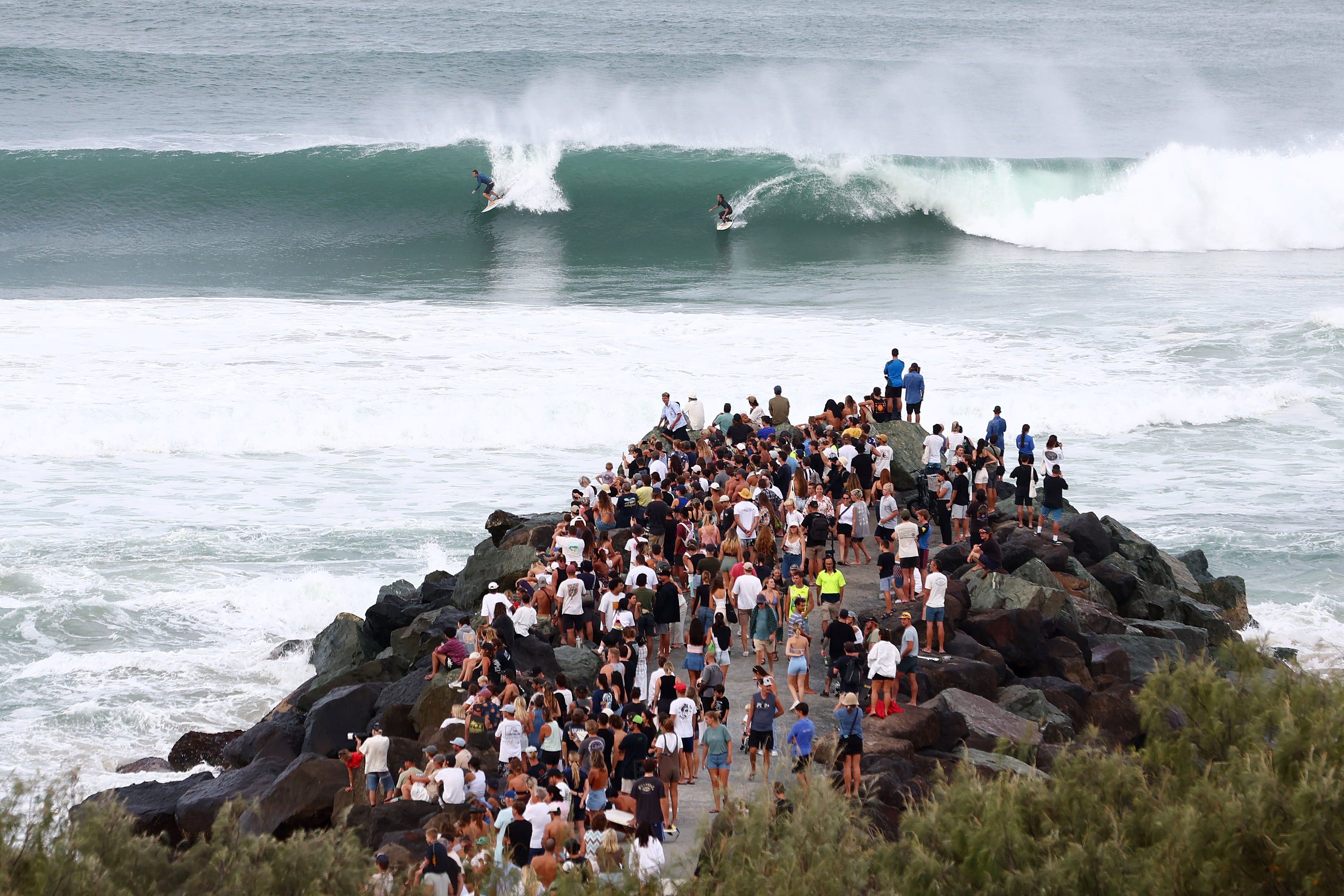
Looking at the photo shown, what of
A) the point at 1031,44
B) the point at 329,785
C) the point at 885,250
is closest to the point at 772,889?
the point at 329,785

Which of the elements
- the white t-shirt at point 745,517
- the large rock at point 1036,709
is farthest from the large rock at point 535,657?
the large rock at point 1036,709

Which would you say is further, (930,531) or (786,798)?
(930,531)

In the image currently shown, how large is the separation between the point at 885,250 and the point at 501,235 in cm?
1202

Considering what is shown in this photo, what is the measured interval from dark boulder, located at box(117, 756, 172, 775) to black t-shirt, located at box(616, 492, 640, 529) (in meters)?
5.84

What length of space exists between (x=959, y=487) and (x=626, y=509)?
4126mm

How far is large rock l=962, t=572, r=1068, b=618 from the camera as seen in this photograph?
46.3ft

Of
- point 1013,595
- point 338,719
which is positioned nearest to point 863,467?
point 1013,595

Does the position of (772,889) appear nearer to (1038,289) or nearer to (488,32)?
(1038,289)

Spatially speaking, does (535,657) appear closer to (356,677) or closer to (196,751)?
(356,677)

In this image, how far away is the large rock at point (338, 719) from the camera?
12.8 meters

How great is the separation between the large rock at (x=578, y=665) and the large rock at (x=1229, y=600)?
331 inches

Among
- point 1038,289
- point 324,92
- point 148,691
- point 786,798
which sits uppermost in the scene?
point 324,92

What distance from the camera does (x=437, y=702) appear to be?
1270 cm

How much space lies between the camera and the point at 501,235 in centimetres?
4212
